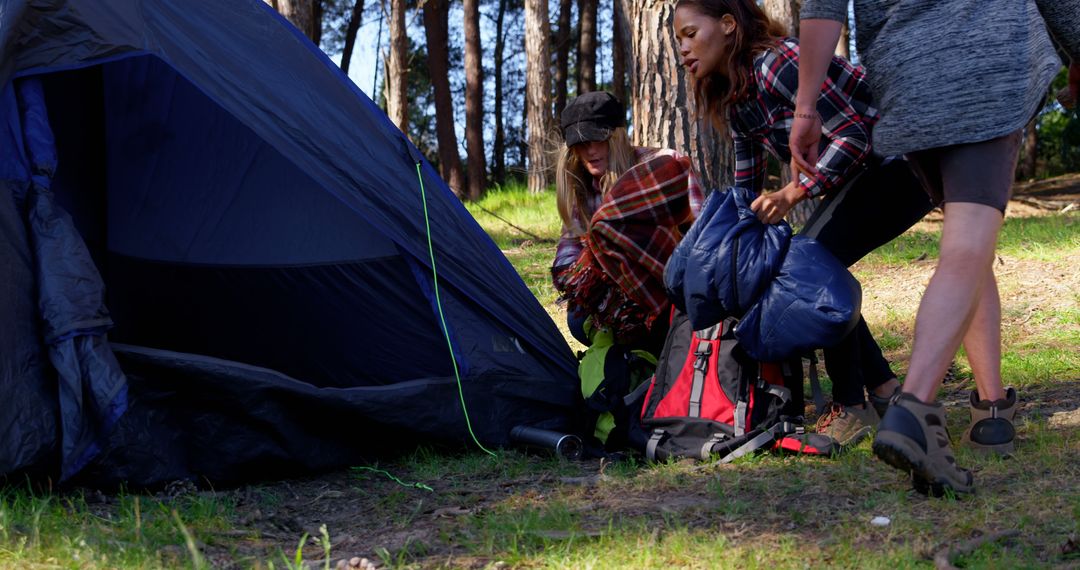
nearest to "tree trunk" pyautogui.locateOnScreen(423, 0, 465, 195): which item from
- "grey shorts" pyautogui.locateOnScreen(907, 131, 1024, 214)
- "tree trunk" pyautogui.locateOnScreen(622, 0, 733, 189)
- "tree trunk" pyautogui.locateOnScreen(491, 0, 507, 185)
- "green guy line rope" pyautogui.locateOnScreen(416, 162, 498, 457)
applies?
"tree trunk" pyautogui.locateOnScreen(491, 0, 507, 185)

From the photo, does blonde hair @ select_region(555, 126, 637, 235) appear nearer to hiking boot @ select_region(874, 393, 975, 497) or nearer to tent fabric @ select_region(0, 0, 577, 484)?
tent fabric @ select_region(0, 0, 577, 484)

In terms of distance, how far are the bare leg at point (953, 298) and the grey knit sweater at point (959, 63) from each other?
205mm

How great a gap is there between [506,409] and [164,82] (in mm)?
1804

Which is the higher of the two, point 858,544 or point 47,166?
point 47,166

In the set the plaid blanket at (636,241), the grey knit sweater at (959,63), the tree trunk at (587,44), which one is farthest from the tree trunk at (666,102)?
the tree trunk at (587,44)

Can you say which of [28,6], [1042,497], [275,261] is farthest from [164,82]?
[1042,497]

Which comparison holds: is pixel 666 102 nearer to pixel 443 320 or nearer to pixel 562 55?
pixel 443 320

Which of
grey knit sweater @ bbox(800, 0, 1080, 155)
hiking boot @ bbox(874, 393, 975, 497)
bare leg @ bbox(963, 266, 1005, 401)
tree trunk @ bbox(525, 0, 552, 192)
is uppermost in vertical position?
tree trunk @ bbox(525, 0, 552, 192)

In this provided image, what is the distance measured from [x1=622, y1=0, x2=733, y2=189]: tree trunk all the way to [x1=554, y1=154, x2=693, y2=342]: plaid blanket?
192cm

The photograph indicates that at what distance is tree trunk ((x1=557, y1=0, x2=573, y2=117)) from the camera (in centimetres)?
1772

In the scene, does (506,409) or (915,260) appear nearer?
(506,409)

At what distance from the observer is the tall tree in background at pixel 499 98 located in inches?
899

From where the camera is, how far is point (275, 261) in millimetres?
3889

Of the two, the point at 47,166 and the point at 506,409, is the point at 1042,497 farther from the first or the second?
the point at 47,166
